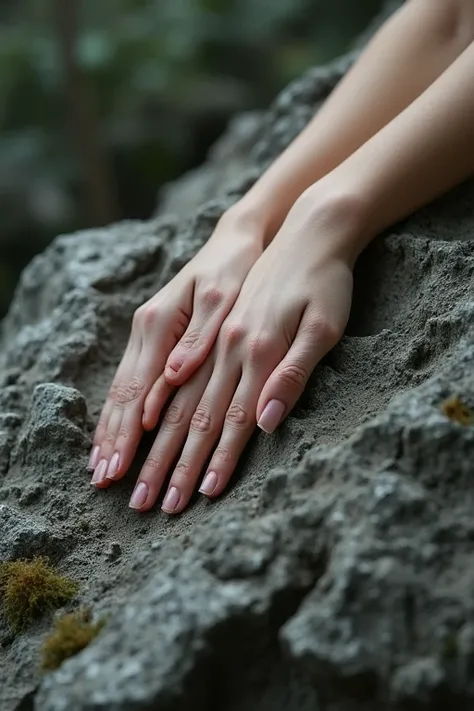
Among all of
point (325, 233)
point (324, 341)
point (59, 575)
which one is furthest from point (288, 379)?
point (59, 575)

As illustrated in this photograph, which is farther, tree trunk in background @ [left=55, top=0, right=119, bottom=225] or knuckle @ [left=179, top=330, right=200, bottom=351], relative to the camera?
tree trunk in background @ [left=55, top=0, right=119, bottom=225]

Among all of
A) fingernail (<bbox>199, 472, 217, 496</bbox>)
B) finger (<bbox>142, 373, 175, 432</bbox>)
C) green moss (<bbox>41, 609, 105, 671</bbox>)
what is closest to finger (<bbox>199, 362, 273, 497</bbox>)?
fingernail (<bbox>199, 472, 217, 496</bbox>)

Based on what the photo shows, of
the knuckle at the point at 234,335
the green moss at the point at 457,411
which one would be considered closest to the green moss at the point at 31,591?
the knuckle at the point at 234,335

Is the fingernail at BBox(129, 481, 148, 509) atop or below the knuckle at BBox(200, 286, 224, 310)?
below

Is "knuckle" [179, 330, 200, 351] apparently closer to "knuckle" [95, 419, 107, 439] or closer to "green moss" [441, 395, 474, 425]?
"knuckle" [95, 419, 107, 439]

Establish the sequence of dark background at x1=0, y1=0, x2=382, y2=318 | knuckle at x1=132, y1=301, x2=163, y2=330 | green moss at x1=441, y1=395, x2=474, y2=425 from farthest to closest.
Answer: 1. dark background at x1=0, y1=0, x2=382, y2=318
2. knuckle at x1=132, y1=301, x2=163, y2=330
3. green moss at x1=441, y1=395, x2=474, y2=425

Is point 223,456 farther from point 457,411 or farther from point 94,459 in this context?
point 457,411

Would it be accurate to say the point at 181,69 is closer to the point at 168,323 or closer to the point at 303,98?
the point at 303,98
